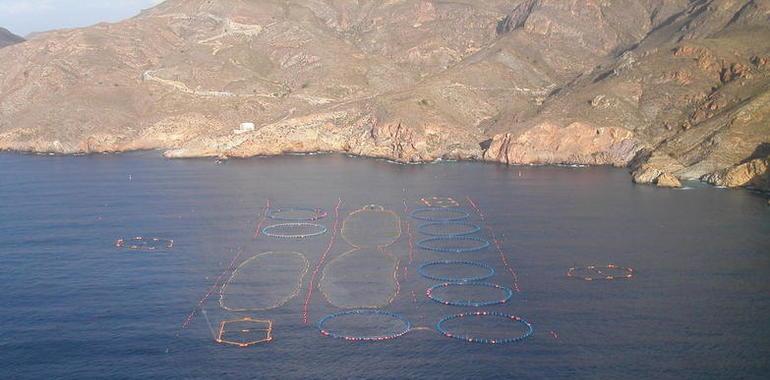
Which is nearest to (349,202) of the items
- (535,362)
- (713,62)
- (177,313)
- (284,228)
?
(284,228)

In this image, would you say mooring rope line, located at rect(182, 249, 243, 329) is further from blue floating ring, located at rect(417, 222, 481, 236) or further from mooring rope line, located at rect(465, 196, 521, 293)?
mooring rope line, located at rect(465, 196, 521, 293)

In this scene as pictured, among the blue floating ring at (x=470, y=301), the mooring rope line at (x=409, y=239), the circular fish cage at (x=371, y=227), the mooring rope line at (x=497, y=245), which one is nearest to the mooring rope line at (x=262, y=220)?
the circular fish cage at (x=371, y=227)

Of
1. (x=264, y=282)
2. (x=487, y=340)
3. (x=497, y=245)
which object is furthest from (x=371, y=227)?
(x=487, y=340)

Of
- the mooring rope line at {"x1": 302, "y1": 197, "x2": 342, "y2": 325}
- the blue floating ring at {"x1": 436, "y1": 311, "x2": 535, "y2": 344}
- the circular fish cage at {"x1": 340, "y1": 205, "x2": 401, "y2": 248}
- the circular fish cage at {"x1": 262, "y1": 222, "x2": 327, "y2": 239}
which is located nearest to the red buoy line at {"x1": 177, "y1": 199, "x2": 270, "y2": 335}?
the circular fish cage at {"x1": 262, "y1": 222, "x2": 327, "y2": 239}

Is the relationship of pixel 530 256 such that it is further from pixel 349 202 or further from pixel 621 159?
pixel 621 159

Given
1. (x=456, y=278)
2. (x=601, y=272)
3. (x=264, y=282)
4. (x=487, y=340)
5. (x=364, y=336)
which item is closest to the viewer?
(x=487, y=340)

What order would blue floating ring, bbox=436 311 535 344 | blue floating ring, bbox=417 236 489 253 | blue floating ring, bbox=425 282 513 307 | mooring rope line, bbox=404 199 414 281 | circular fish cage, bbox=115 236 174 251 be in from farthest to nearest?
circular fish cage, bbox=115 236 174 251 → blue floating ring, bbox=417 236 489 253 → mooring rope line, bbox=404 199 414 281 → blue floating ring, bbox=425 282 513 307 → blue floating ring, bbox=436 311 535 344

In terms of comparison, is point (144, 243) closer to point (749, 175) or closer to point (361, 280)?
point (361, 280)

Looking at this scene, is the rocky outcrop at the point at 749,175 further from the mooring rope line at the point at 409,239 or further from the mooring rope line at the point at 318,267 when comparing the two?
the mooring rope line at the point at 318,267
